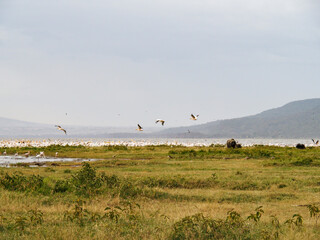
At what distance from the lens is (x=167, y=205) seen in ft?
48.1

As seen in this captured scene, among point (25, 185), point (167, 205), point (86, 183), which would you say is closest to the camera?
point (167, 205)

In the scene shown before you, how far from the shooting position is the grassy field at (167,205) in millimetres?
10234

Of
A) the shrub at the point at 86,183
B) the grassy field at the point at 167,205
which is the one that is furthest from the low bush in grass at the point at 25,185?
the shrub at the point at 86,183

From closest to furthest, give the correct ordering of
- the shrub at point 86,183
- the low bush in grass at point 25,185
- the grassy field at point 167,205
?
the grassy field at point 167,205 < the shrub at point 86,183 < the low bush in grass at point 25,185

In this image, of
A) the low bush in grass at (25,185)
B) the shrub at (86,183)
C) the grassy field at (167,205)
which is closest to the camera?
the grassy field at (167,205)

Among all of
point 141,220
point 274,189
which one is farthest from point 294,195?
point 141,220

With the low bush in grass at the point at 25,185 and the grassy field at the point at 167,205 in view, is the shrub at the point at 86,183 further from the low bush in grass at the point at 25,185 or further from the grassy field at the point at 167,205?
the low bush in grass at the point at 25,185

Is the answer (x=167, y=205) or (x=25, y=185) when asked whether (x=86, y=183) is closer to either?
(x=25, y=185)

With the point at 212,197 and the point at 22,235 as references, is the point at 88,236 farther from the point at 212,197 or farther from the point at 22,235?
the point at 212,197

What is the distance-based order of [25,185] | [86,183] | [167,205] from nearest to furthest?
[167,205]
[86,183]
[25,185]

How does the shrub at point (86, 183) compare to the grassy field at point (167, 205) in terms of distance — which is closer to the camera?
the grassy field at point (167, 205)

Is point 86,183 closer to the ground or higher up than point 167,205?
higher up

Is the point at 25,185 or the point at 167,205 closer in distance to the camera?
the point at 167,205

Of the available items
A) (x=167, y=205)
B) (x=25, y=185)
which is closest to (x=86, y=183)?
(x=25, y=185)
